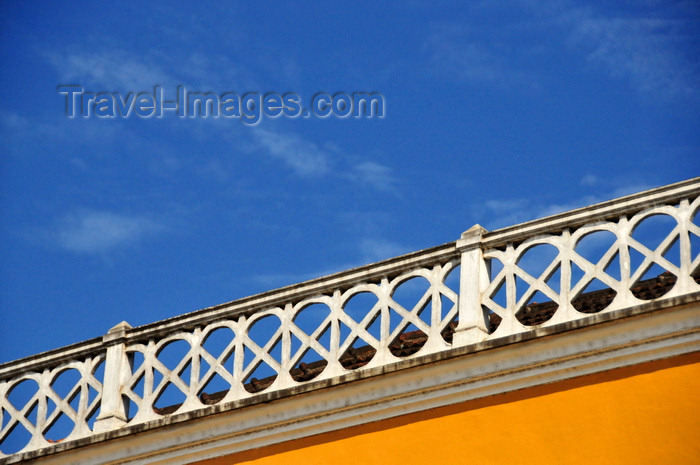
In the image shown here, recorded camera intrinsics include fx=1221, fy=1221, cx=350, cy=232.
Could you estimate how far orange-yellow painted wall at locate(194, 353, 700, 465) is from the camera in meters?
7.81

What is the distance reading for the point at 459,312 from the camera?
877 centimetres

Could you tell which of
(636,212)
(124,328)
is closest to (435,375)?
(636,212)

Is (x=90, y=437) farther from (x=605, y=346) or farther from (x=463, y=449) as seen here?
(x=605, y=346)

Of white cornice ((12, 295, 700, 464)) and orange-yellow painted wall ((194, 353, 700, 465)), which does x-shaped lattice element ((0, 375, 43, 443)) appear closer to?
white cornice ((12, 295, 700, 464))

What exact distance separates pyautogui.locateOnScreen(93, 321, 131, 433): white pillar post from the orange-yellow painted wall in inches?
75.8

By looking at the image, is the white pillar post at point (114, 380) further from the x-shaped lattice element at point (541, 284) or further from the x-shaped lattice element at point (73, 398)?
the x-shaped lattice element at point (541, 284)

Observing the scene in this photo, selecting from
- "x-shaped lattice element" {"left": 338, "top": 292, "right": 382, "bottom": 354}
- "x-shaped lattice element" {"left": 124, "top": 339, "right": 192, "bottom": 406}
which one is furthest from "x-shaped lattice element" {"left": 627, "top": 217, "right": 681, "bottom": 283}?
"x-shaped lattice element" {"left": 124, "top": 339, "right": 192, "bottom": 406}

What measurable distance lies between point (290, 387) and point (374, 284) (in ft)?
3.26

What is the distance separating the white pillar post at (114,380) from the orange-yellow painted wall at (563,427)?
6.32 feet

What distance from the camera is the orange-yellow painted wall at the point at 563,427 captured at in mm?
7809

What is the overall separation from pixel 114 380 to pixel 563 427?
3.80 m

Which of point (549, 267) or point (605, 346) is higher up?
point (549, 267)

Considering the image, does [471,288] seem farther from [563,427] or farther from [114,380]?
[114,380]

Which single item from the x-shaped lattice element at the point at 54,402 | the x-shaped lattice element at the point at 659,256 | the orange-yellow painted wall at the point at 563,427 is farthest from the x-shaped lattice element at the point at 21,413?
the x-shaped lattice element at the point at 659,256
